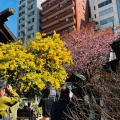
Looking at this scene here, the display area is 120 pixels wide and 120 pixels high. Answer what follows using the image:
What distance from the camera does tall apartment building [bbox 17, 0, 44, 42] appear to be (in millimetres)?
56031

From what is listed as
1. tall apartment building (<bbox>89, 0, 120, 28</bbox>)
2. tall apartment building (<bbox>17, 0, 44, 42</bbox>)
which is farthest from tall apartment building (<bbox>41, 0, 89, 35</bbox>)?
tall apartment building (<bbox>89, 0, 120, 28</bbox>)

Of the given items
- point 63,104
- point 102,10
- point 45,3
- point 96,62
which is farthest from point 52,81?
point 45,3

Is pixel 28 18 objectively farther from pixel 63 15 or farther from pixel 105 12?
pixel 105 12

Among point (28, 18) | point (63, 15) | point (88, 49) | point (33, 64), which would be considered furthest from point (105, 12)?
point (33, 64)

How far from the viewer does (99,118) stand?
4.20 meters

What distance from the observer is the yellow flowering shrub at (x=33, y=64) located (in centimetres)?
1212

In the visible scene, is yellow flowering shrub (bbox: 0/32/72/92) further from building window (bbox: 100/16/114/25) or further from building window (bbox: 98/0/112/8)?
building window (bbox: 98/0/112/8)

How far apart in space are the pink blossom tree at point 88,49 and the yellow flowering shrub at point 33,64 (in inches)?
458

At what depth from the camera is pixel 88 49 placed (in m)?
28.1

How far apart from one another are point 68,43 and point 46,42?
53.6 feet

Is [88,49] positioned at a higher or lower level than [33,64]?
higher

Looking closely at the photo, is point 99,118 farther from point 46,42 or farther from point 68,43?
point 68,43

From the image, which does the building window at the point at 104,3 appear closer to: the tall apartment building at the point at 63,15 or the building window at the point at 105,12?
the building window at the point at 105,12

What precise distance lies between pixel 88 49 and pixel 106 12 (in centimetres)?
2187
